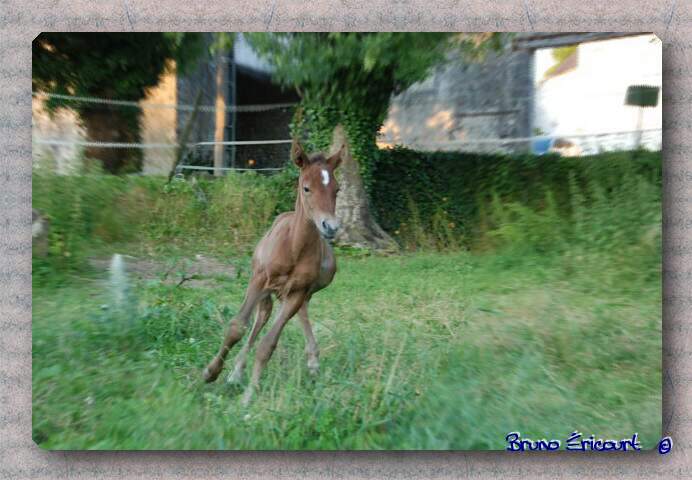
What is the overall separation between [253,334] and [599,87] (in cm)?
189

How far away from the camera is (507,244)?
9.23 feet

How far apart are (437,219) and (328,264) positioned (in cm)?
60

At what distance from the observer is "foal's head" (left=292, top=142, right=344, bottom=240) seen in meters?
2.36

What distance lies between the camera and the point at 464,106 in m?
2.71

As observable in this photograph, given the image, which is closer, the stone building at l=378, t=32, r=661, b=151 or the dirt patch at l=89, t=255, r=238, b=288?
the stone building at l=378, t=32, r=661, b=151

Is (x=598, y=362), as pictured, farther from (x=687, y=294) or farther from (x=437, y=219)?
(x=437, y=219)

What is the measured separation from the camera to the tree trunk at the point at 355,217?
287 centimetres

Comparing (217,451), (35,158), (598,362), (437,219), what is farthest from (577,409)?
(35,158)

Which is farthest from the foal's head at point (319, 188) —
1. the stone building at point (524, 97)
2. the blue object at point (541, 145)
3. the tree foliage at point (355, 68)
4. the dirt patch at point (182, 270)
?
→ the blue object at point (541, 145)

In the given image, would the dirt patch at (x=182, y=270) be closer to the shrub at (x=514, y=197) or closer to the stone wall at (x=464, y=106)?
the shrub at (x=514, y=197)

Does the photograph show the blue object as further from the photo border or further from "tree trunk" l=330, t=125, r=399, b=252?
"tree trunk" l=330, t=125, r=399, b=252

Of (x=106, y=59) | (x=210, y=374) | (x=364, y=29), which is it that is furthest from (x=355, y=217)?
(x=106, y=59)

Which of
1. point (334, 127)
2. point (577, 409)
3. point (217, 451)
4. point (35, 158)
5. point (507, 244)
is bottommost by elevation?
point (217, 451)

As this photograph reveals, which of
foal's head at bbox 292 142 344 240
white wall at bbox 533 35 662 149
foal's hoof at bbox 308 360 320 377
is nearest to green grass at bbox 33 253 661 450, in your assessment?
foal's hoof at bbox 308 360 320 377
